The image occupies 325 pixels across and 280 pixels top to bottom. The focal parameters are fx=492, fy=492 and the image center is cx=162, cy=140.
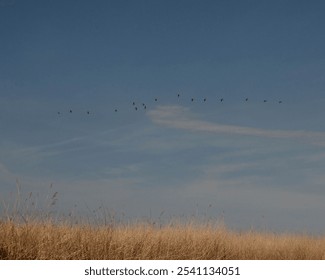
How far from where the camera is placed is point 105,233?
11.7 m

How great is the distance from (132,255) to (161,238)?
5.26 ft

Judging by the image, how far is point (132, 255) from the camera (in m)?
11.1

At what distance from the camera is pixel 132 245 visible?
1141 centimetres

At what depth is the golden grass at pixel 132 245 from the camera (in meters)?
10.1

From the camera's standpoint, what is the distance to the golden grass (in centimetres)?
1010

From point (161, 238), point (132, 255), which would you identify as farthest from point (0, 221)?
point (161, 238)
